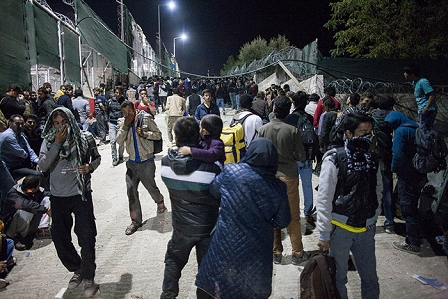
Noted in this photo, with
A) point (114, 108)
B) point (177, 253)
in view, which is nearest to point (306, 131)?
point (177, 253)

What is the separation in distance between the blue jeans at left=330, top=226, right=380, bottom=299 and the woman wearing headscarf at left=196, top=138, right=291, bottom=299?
682 mm

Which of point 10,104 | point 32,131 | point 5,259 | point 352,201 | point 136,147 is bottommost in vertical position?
point 5,259

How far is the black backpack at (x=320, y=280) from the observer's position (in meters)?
3.01

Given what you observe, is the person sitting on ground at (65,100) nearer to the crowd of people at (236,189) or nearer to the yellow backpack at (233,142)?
the crowd of people at (236,189)

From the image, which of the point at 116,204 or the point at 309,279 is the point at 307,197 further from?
the point at 116,204

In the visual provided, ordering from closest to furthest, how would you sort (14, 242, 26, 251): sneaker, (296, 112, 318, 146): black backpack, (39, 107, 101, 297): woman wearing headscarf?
(39, 107, 101, 297): woman wearing headscarf < (14, 242, 26, 251): sneaker < (296, 112, 318, 146): black backpack

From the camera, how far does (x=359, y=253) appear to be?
3201 millimetres

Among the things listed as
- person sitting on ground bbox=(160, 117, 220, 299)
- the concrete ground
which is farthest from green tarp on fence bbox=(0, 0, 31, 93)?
person sitting on ground bbox=(160, 117, 220, 299)

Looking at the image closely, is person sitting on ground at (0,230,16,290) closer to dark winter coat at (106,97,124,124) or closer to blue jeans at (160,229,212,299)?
blue jeans at (160,229,212,299)

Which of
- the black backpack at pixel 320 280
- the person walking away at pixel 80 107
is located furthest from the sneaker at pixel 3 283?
the person walking away at pixel 80 107

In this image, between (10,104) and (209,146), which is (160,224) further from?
(10,104)

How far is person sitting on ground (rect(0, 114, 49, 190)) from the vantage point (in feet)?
19.3

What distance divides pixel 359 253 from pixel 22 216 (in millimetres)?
4507

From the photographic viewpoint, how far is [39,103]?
9.29 meters
